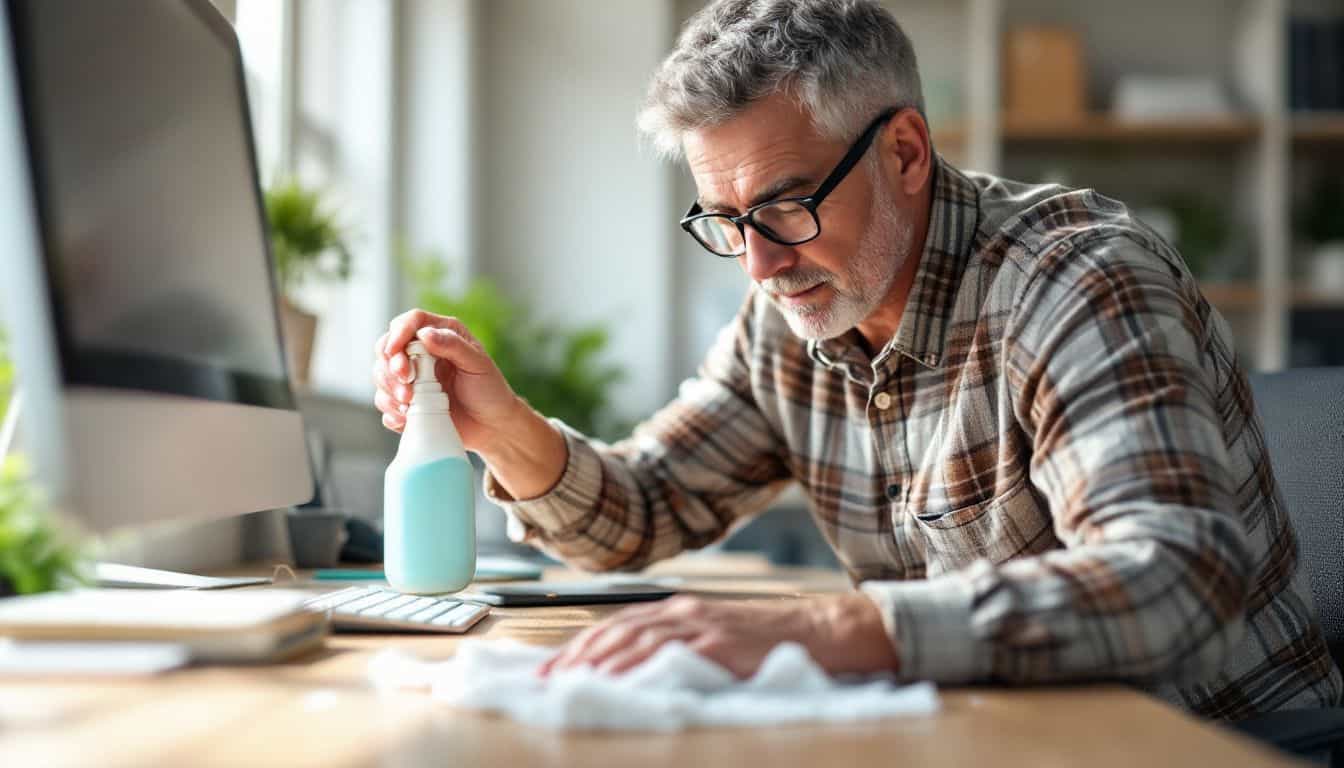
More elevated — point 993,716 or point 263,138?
point 263,138

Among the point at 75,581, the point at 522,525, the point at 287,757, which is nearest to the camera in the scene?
the point at 287,757

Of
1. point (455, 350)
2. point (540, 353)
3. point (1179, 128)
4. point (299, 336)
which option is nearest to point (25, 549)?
point (455, 350)

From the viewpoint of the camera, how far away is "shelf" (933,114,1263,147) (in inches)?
154

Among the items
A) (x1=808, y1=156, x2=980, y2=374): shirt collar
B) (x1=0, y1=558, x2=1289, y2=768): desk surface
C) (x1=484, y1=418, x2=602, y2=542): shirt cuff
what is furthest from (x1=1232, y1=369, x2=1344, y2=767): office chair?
(x1=484, y1=418, x2=602, y2=542): shirt cuff

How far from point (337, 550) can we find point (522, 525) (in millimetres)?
288

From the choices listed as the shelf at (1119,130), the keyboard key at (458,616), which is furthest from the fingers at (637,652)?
the shelf at (1119,130)

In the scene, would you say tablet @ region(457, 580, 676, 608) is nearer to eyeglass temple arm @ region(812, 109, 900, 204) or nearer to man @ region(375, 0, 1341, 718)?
man @ region(375, 0, 1341, 718)

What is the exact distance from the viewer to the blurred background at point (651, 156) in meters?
3.68

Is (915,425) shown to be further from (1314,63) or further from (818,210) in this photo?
(1314,63)

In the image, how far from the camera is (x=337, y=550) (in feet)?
5.23

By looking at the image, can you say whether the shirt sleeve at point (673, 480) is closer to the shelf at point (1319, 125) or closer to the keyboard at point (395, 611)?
the keyboard at point (395, 611)

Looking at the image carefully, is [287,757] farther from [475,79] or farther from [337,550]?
[475,79]

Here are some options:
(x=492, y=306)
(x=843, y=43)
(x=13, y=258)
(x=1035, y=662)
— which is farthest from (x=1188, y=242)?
(x=13, y=258)

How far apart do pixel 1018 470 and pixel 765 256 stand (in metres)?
0.33
